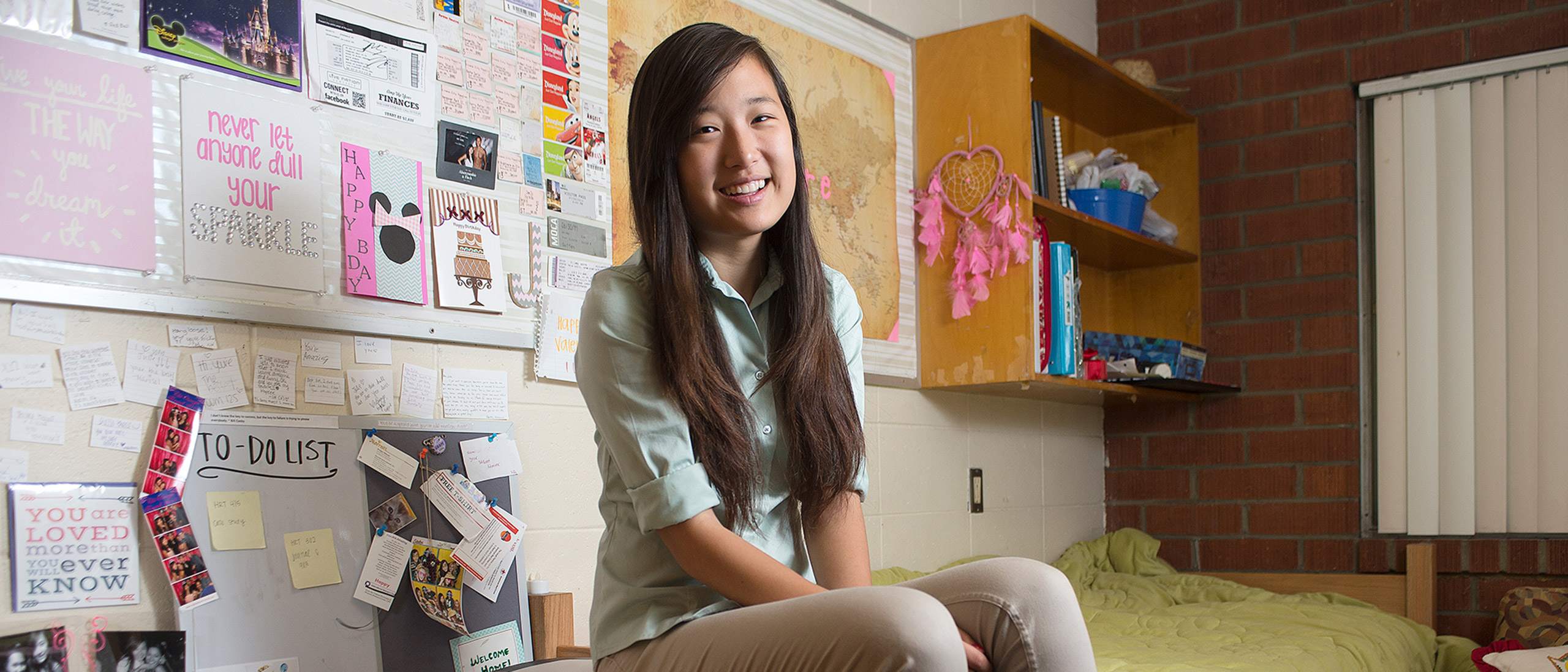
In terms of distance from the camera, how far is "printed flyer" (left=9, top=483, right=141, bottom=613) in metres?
1.21

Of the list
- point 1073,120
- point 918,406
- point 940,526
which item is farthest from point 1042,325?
point 1073,120

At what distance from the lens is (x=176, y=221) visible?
135 centimetres

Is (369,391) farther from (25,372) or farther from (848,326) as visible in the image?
(848,326)

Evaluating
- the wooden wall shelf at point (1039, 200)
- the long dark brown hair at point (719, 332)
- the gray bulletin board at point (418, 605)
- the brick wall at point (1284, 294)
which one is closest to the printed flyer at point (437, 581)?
the gray bulletin board at point (418, 605)

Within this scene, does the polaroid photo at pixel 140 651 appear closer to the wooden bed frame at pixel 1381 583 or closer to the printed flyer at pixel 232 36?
the printed flyer at pixel 232 36

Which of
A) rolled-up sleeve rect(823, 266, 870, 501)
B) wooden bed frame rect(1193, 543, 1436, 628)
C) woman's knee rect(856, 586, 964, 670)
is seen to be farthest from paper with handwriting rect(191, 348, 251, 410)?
wooden bed frame rect(1193, 543, 1436, 628)

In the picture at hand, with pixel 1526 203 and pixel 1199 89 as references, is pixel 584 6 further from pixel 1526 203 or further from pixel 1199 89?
pixel 1526 203

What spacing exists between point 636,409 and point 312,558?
54cm

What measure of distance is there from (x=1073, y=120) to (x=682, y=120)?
7.48 feet

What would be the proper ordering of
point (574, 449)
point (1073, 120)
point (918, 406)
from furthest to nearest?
point (1073, 120) → point (918, 406) → point (574, 449)

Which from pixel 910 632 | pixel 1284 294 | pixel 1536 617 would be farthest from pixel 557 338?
pixel 1536 617

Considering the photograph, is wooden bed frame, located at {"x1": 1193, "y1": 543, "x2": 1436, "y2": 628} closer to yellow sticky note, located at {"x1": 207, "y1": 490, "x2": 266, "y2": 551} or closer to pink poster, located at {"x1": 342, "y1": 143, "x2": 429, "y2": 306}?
pink poster, located at {"x1": 342, "y1": 143, "x2": 429, "y2": 306}

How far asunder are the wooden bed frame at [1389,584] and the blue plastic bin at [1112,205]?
3.25 ft

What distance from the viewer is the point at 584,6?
6.26 ft
